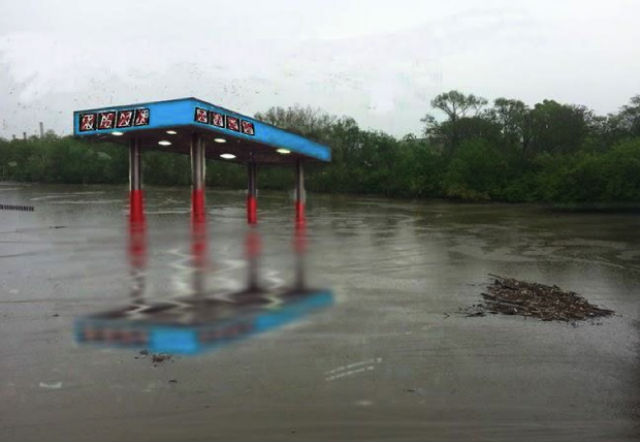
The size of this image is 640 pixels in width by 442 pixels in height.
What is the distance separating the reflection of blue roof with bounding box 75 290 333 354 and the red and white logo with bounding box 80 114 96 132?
1207 centimetres

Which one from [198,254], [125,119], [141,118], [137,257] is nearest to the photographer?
[137,257]

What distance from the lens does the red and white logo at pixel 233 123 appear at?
1684 centimetres

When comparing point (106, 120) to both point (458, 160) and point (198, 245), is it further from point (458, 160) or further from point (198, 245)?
point (458, 160)

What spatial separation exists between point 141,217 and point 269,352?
15270 millimetres

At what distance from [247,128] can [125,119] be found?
3.75m

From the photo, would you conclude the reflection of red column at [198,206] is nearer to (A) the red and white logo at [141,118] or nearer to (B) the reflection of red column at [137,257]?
(B) the reflection of red column at [137,257]

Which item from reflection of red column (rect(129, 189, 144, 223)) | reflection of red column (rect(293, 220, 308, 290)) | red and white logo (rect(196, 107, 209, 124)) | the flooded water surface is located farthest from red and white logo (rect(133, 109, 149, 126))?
the flooded water surface

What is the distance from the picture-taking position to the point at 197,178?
1755cm

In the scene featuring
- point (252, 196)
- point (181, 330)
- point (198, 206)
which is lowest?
point (181, 330)

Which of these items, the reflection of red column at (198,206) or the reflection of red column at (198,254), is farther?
the reflection of red column at (198,206)

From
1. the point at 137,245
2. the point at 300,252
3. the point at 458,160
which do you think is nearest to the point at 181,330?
the point at 300,252

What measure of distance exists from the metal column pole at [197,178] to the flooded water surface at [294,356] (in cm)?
583

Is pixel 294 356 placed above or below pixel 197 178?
below

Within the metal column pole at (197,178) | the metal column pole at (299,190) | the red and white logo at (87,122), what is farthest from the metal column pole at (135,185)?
the metal column pole at (299,190)
